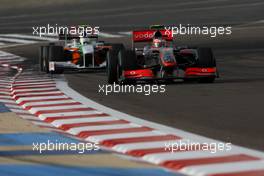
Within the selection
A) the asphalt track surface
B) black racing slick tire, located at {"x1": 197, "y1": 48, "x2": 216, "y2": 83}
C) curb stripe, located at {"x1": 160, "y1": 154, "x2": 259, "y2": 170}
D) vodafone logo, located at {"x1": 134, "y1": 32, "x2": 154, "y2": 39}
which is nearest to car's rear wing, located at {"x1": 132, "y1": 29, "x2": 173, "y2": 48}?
Result: vodafone logo, located at {"x1": 134, "y1": 32, "x2": 154, "y2": 39}

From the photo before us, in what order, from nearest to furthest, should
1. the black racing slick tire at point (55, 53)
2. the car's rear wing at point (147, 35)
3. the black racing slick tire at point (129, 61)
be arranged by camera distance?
the black racing slick tire at point (129, 61), the car's rear wing at point (147, 35), the black racing slick tire at point (55, 53)

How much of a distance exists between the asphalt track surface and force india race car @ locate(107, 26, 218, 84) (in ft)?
0.90

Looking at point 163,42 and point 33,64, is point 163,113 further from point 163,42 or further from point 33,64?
point 33,64

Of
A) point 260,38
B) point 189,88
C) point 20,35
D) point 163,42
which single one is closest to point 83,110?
point 189,88

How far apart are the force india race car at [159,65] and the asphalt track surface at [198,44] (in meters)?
0.27

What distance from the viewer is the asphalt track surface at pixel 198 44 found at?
10.7 metres

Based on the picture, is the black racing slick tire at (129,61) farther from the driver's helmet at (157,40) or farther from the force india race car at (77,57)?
the force india race car at (77,57)

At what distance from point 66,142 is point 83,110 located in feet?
9.48

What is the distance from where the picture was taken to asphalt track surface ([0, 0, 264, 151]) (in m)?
10.7

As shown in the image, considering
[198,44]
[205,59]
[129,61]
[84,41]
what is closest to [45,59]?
[84,41]

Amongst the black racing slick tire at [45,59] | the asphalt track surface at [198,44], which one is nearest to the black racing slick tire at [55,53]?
the black racing slick tire at [45,59]

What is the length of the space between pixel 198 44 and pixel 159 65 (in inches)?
507

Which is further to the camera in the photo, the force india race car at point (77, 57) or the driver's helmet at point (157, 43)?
the force india race car at point (77, 57)

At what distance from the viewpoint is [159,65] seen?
15.9 m
